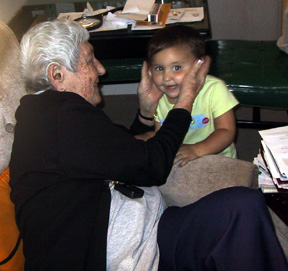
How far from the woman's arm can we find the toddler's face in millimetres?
218

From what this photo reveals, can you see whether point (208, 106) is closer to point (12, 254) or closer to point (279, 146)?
point (279, 146)

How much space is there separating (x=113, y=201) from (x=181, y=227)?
228 mm

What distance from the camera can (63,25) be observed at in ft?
4.61

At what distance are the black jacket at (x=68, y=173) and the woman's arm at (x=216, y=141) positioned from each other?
0.27 metres

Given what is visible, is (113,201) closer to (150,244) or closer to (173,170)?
(150,244)

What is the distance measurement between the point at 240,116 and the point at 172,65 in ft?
4.63

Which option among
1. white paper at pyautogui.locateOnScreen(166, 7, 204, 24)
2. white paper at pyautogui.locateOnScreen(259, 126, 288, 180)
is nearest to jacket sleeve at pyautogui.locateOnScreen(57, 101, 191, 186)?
white paper at pyautogui.locateOnScreen(259, 126, 288, 180)

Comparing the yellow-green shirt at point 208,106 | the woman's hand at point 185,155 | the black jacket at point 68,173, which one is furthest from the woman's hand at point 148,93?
the black jacket at point 68,173

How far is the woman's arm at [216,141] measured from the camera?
155cm

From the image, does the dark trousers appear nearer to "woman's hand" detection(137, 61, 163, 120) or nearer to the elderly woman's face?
the elderly woman's face

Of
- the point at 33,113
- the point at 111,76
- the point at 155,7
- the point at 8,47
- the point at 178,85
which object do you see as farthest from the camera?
the point at 111,76

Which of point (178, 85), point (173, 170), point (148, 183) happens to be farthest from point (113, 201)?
point (178, 85)

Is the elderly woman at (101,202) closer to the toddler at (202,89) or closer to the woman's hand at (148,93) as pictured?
the toddler at (202,89)

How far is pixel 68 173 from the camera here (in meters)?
1.22
